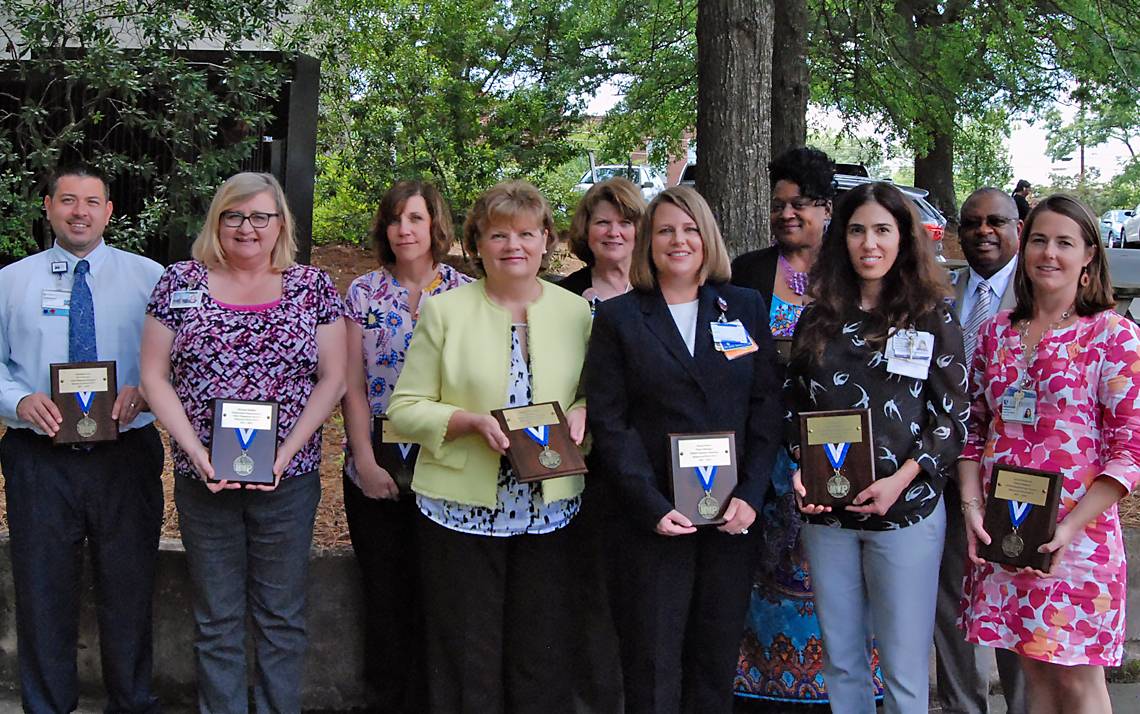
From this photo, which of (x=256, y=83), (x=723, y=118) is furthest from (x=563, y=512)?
(x=256, y=83)

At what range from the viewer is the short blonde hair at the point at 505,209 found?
11.5 ft

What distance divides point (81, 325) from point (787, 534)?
2861 millimetres

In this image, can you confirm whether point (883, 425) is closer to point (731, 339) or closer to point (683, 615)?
point (731, 339)

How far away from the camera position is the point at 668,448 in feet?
10.9

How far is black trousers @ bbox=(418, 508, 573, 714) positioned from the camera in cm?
347

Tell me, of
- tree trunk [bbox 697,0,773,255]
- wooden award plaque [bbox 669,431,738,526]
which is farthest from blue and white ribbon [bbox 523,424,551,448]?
tree trunk [bbox 697,0,773,255]

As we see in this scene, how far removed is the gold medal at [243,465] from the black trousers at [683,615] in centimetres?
130

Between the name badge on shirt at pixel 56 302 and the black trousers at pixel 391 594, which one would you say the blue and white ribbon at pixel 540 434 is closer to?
the black trousers at pixel 391 594

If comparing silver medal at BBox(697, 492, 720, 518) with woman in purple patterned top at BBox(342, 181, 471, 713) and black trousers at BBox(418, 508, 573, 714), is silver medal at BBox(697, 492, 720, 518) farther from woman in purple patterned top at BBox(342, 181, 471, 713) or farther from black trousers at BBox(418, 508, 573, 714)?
woman in purple patterned top at BBox(342, 181, 471, 713)

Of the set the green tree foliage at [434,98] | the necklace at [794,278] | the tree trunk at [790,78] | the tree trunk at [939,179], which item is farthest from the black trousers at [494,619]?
the tree trunk at [939,179]

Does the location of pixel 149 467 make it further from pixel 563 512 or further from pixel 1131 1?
pixel 1131 1

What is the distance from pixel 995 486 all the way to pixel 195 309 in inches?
109

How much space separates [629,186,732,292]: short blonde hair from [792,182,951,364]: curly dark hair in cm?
35

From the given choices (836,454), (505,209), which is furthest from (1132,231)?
(505,209)
